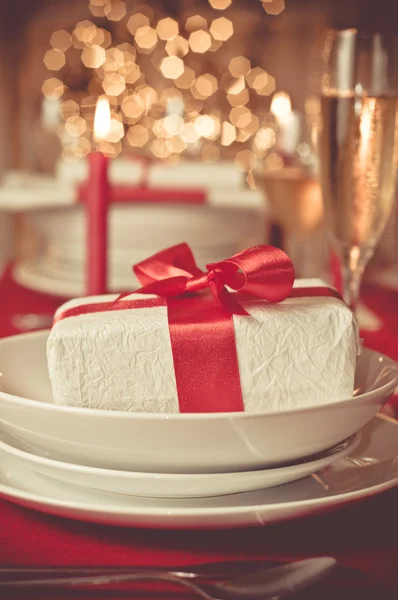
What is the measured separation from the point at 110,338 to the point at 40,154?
1.48 meters

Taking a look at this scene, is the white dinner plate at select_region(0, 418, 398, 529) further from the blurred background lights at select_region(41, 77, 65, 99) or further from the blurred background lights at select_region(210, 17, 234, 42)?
the blurred background lights at select_region(41, 77, 65, 99)

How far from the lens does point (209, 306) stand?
0.52 meters

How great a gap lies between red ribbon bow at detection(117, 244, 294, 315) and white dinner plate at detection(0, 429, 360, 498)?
10 cm

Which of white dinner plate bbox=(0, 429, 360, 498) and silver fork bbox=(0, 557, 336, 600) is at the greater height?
white dinner plate bbox=(0, 429, 360, 498)

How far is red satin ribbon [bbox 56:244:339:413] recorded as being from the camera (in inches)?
19.7

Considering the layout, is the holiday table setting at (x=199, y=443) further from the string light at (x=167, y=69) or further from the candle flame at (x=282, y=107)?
the string light at (x=167, y=69)

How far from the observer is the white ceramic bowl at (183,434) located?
1.46 ft

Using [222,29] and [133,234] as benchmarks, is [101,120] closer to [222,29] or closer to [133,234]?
[133,234]

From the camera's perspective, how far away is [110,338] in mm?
498

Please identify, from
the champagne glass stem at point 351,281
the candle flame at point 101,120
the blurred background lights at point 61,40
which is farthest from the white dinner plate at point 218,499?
the blurred background lights at point 61,40

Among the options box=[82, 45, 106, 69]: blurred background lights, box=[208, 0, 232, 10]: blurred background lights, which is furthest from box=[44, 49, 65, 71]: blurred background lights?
box=[208, 0, 232, 10]: blurred background lights

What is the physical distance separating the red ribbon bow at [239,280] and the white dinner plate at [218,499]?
0.12 metres

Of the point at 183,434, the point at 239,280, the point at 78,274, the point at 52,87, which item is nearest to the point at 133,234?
the point at 78,274

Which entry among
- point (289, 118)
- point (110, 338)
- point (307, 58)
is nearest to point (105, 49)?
point (307, 58)
